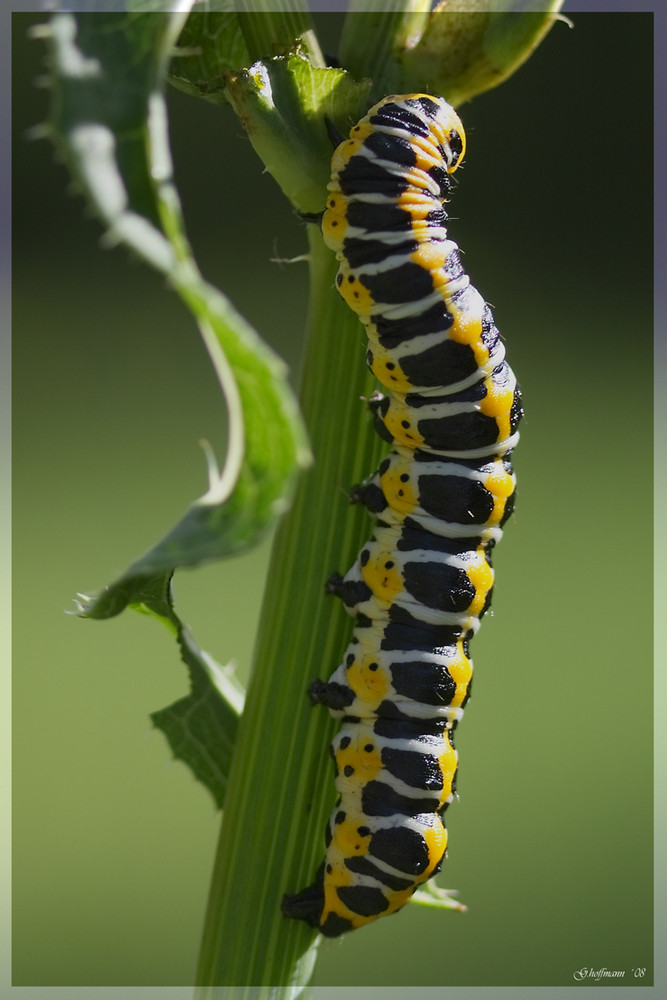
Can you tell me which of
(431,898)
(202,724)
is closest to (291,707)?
(202,724)

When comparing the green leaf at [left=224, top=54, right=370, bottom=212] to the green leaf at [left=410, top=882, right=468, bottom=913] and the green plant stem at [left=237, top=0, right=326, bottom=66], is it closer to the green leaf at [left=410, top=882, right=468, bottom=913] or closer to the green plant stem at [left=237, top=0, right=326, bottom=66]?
the green plant stem at [left=237, top=0, right=326, bottom=66]

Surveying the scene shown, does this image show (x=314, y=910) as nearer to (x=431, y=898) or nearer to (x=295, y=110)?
(x=431, y=898)

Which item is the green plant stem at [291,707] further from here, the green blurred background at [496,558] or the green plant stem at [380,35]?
the green blurred background at [496,558]

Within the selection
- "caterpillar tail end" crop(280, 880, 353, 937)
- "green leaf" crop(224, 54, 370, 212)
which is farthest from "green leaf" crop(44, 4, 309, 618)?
"caterpillar tail end" crop(280, 880, 353, 937)

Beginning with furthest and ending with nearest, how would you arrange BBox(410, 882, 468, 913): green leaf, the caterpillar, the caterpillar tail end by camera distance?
BBox(410, 882, 468, 913): green leaf < the caterpillar < the caterpillar tail end

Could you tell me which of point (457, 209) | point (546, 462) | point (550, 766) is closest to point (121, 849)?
point (550, 766)

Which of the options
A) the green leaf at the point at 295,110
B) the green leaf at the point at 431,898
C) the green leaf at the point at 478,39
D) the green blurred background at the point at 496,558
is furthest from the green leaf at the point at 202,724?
the green blurred background at the point at 496,558
